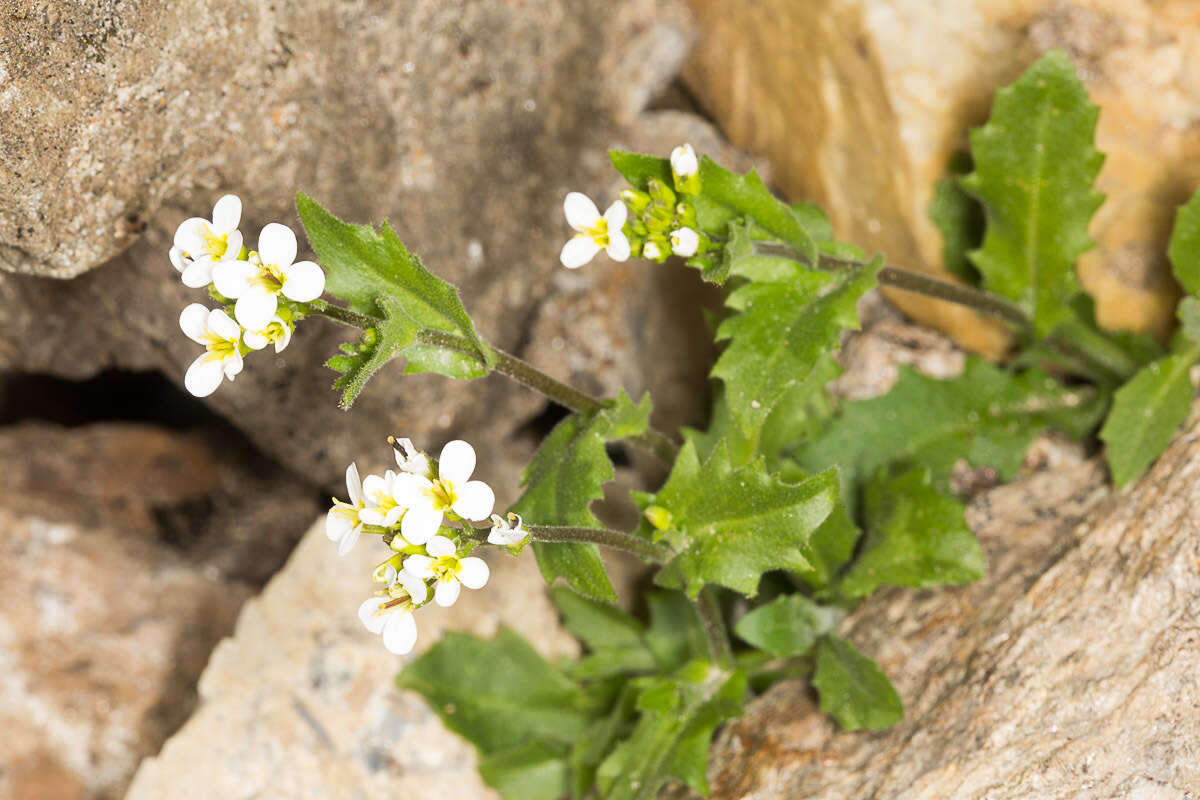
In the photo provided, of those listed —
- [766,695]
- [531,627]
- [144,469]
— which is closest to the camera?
[766,695]

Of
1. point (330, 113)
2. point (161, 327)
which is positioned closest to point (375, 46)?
point (330, 113)

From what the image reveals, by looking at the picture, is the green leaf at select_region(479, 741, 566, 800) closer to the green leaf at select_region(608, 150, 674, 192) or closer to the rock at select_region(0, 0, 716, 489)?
the rock at select_region(0, 0, 716, 489)

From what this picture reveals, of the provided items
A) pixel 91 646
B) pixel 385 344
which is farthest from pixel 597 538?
pixel 91 646

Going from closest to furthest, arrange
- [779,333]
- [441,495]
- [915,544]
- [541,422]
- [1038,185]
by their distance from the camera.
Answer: [441,495] < [779,333] < [915,544] < [1038,185] < [541,422]

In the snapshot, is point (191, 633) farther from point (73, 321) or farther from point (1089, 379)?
point (1089, 379)

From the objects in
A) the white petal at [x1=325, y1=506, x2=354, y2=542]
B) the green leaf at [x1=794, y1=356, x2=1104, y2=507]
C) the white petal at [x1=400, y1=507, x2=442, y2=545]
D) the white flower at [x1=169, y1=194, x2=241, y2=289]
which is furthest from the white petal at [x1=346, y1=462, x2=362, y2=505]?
the green leaf at [x1=794, y1=356, x2=1104, y2=507]

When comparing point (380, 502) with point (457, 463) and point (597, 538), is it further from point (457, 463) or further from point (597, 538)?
point (597, 538)

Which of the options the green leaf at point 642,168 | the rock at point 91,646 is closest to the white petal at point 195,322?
the green leaf at point 642,168
